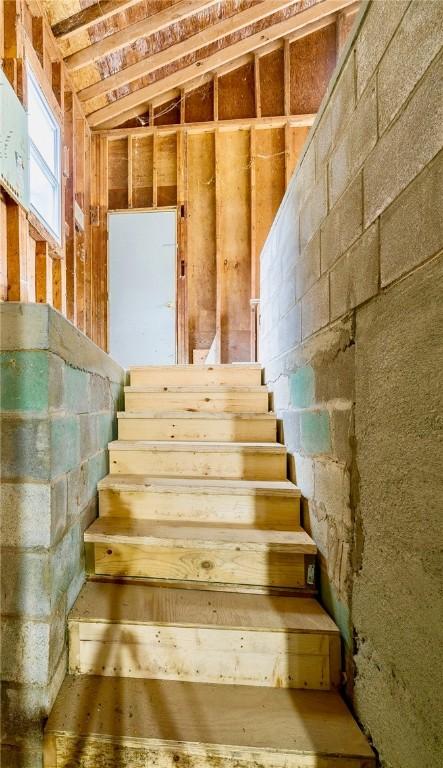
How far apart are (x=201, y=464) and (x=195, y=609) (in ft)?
2.06

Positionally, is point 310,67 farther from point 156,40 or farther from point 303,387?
point 303,387

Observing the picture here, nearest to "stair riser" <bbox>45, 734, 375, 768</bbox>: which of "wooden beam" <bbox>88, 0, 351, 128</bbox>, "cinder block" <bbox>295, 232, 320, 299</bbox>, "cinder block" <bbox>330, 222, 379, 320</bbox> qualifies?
"cinder block" <bbox>330, 222, 379, 320</bbox>

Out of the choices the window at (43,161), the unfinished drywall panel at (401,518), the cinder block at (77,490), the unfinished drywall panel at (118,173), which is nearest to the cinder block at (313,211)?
the unfinished drywall panel at (401,518)

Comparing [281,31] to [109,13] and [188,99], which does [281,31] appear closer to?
[188,99]

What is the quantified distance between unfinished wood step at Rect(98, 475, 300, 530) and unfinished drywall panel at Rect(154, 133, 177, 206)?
3.76 metres

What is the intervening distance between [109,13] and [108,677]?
4.51 m

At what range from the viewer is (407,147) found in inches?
29.3

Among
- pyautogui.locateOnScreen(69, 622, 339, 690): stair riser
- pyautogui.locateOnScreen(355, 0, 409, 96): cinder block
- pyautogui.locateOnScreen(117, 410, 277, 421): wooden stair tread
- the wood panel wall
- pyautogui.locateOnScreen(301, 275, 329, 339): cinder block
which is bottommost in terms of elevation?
pyautogui.locateOnScreen(69, 622, 339, 690): stair riser

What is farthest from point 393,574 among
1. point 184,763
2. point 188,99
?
point 188,99

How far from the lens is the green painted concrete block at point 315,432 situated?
1.21 metres

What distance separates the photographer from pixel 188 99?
158 inches

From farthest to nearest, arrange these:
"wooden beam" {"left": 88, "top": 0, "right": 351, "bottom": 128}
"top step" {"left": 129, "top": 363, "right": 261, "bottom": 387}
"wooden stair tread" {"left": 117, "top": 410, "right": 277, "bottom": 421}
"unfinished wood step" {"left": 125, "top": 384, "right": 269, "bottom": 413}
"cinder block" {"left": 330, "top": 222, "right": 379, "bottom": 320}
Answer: "wooden beam" {"left": 88, "top": 0, "right": 351, "bottom": 128} → "top step" {"left": 129, "top": 363, "right": 261, "bottom": 387} → "unfinished wood step" {"left": 125, "top": 384, "right": 269, "bottom": 413} → "wooden stair tread" {"left": 117, "top": 410, "right": 277, "bottom": 421} → "cinder block" {"left": 330, "top": 222, "right": 379, "bottom": 320}

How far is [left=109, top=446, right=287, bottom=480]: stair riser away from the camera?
5.38ft

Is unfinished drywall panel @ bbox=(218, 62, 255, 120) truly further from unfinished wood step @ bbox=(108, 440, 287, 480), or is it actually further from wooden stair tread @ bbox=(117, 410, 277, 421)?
unfinished wood step @ bbox=(108, 440, 287, 480)
